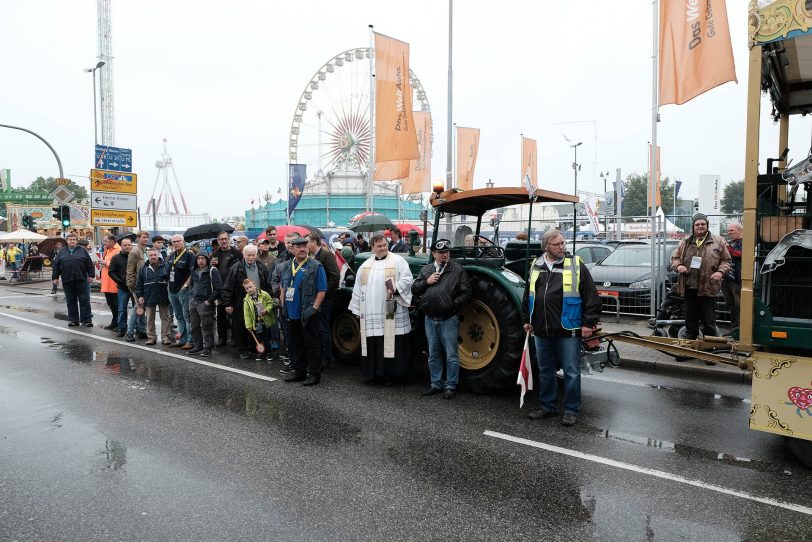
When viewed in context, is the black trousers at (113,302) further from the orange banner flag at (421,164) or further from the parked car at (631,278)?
the orange banner flag at (421,164)

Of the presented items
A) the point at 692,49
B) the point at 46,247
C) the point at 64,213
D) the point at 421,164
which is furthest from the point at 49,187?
the point at 692,49

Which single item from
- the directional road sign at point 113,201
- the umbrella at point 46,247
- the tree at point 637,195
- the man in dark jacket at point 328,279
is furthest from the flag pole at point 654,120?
the tree at point 637,195

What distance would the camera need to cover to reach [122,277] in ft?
32.0

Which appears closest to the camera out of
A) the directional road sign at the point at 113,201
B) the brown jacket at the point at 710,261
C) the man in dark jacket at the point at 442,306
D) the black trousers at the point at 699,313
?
the man in dark jacket at the point at 442,306

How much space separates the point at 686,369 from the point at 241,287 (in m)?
6.35

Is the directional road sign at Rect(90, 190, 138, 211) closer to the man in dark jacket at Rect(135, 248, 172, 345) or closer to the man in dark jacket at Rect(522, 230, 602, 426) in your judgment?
the man in dark jacket at Rect(135, 248, 172, 345)

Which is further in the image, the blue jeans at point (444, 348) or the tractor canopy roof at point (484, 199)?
the blue jeans at point (444, 348)

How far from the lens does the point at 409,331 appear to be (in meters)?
6.22

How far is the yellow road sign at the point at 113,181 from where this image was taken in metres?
17.5

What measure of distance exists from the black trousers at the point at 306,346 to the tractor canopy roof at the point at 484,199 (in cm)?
210

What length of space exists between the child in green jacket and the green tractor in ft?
7.48

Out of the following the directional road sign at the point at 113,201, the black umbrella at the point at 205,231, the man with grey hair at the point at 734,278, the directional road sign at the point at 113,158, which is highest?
the directional road sign at the point at 113,158

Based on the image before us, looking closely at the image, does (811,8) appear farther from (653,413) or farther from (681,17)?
(681,17)

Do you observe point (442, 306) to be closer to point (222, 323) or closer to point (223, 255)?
point (223, 255)
